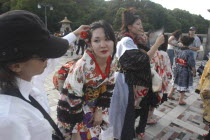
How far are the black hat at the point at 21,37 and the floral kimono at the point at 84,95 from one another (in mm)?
580

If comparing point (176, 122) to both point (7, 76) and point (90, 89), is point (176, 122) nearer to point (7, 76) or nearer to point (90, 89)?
point (90, 89)

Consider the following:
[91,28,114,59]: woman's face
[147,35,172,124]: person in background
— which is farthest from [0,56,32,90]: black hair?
[147,35,172,124]: person in background


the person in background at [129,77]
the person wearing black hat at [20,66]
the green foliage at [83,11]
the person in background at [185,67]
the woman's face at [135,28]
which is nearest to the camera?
the person wearing black hat at [20,66]

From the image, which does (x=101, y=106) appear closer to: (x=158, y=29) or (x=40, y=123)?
(x=40, y=123)

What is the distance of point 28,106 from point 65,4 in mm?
30993

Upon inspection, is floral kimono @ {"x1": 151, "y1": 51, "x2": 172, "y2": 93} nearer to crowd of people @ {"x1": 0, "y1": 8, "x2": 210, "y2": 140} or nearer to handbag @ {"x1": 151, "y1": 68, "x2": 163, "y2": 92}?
crowd of people @ {"x1": 0, "y1": 8, "x2": 210, "y2": 140}

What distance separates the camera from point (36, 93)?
41.7 inches

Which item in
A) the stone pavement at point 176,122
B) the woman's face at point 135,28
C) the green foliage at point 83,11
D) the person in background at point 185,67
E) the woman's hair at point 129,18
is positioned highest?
the green foliage at point 83,11

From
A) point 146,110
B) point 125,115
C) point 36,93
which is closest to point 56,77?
point 36,93

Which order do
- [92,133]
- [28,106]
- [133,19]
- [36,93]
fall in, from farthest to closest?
[133,19] → [92,133] → [36,93] → [28,106]

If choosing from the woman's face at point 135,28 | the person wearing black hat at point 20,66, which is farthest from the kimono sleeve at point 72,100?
the woman's face at point 135,28

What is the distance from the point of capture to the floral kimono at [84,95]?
1.37 metres

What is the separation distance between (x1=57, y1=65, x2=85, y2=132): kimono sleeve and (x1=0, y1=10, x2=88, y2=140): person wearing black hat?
18.7 inches

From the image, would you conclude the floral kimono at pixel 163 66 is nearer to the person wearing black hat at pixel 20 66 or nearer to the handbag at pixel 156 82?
the handbag at pixel 156 82
